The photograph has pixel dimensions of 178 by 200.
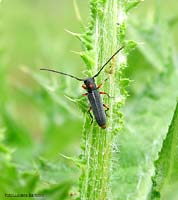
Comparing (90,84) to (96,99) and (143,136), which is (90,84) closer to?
(96,99)

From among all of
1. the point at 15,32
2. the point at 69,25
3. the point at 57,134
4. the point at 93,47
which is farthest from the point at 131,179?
the point at 69,25

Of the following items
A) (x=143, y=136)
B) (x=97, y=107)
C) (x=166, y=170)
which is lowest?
(x=166, y=170)

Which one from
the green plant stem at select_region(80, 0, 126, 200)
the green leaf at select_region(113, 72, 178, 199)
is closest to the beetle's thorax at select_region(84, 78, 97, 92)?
the green plant stem at select_region(80, 0, 126, 200)

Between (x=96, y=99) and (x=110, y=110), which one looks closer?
(x=110, y=110)

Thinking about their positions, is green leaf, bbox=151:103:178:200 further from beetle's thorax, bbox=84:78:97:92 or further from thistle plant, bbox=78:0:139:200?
beetle's thorax, bbox=84:78:97:92

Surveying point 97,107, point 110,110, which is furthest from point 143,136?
point 110,110

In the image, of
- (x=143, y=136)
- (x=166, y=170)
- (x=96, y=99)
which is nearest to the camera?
(x=166, y=170)

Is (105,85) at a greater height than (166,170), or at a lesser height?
greater

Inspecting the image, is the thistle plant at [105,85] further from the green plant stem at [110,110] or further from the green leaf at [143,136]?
the green leaf at [143,136]
